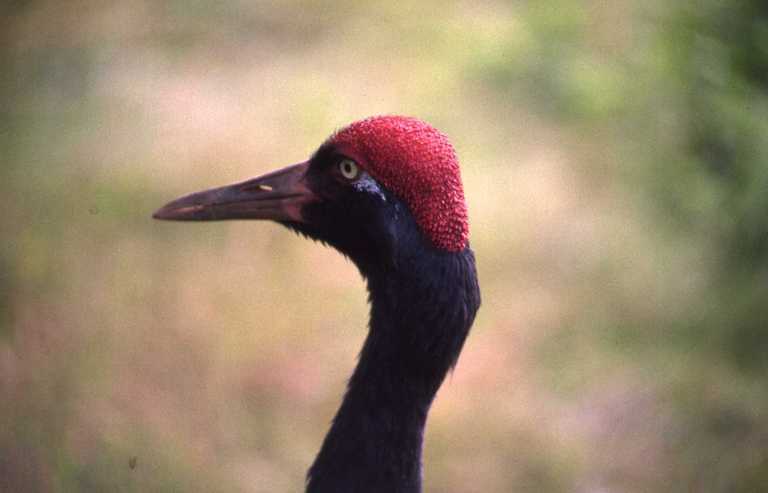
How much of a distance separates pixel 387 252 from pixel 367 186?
0.19 m

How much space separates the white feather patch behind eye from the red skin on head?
0.03 m

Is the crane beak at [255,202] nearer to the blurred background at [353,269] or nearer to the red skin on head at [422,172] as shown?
the red skin on head at [422,172]

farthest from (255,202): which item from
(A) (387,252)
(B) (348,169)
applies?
(A) (387,252)

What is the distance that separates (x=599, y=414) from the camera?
616 centimetres

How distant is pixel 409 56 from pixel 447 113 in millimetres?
703

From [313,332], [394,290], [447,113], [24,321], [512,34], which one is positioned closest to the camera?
[394,290]

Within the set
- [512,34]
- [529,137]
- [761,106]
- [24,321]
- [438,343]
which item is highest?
[512,34]

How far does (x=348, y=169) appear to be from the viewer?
3.31 m

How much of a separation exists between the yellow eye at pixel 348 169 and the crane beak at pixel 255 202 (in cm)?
14

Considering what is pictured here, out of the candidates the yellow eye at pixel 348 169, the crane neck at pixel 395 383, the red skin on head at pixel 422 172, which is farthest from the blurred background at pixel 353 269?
the red skin on head at pixel 422 172

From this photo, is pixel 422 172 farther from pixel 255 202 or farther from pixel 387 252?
pixel 255 202

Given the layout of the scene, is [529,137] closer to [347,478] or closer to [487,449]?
[487,449]

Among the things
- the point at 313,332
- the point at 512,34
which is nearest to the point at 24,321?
the point at 313,332

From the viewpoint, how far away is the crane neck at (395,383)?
128 inches
